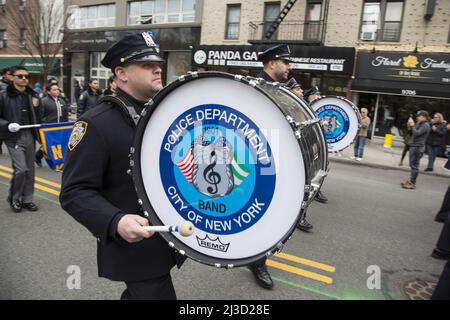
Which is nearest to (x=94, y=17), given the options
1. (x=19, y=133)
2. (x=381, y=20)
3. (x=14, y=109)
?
(x=381, y=20)

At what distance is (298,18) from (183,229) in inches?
673

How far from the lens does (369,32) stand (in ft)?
49.7

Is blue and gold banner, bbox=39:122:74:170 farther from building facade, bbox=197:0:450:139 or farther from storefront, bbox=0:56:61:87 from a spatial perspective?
storefront, bbox=0:56:61:87

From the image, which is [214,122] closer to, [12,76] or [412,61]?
[12,76]

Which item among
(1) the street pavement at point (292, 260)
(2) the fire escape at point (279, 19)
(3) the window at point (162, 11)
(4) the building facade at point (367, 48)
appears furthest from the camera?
(3) the window at point (162, 11)

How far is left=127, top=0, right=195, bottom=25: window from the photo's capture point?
66.0ft

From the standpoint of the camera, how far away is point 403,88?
47.5ft

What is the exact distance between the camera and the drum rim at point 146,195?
1.47 m

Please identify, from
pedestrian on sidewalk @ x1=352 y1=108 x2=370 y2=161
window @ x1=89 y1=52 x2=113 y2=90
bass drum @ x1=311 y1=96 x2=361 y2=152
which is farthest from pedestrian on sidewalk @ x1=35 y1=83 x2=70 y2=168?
window @ x1=89 y1=52 x2=113 y2=90

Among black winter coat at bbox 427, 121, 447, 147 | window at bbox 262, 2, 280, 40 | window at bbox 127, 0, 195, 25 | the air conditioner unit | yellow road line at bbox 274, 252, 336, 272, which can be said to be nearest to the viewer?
yellow road line at bbox 274, 252, 336, 272

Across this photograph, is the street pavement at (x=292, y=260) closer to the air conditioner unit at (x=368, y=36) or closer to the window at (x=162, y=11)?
the air conditioner unit at (x=368, y=36)

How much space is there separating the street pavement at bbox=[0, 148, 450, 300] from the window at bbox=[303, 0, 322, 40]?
39.3 feet

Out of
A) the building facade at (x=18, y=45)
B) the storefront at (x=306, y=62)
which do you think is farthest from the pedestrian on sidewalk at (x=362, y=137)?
the building facade at (x=18, y=45)
